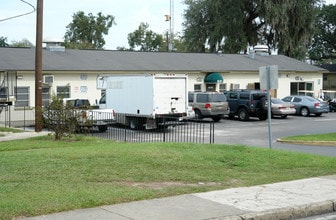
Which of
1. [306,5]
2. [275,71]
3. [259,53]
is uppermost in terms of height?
[306,5]

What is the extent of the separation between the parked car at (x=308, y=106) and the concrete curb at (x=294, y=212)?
29551 mm

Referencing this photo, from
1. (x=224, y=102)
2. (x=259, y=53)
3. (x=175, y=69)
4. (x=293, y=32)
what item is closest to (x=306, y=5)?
(x=293, y=32)

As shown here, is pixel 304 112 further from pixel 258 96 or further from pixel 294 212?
pixel 294 212

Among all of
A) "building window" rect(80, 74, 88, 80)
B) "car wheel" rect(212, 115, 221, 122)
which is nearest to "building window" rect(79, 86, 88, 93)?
"building window" rect(80, 74, 88, 80)

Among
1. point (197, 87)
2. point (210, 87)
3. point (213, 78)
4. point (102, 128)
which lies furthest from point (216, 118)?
point (102, 128)

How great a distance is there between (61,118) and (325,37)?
78173 millimetres

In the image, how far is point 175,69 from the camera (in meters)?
38.1

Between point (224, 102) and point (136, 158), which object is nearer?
point (136, 158)

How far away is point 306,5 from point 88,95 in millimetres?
29738

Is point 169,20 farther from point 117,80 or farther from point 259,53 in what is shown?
point 117,80

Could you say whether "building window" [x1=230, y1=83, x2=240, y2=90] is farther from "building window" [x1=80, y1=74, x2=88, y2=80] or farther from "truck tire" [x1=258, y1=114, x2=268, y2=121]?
"building window" [x1=80, y1=74, x2=88, y2=80]

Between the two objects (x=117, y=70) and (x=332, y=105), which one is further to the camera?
(x=332, y=105)

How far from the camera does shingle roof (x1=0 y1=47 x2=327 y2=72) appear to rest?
107ft

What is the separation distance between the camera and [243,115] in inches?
1328
